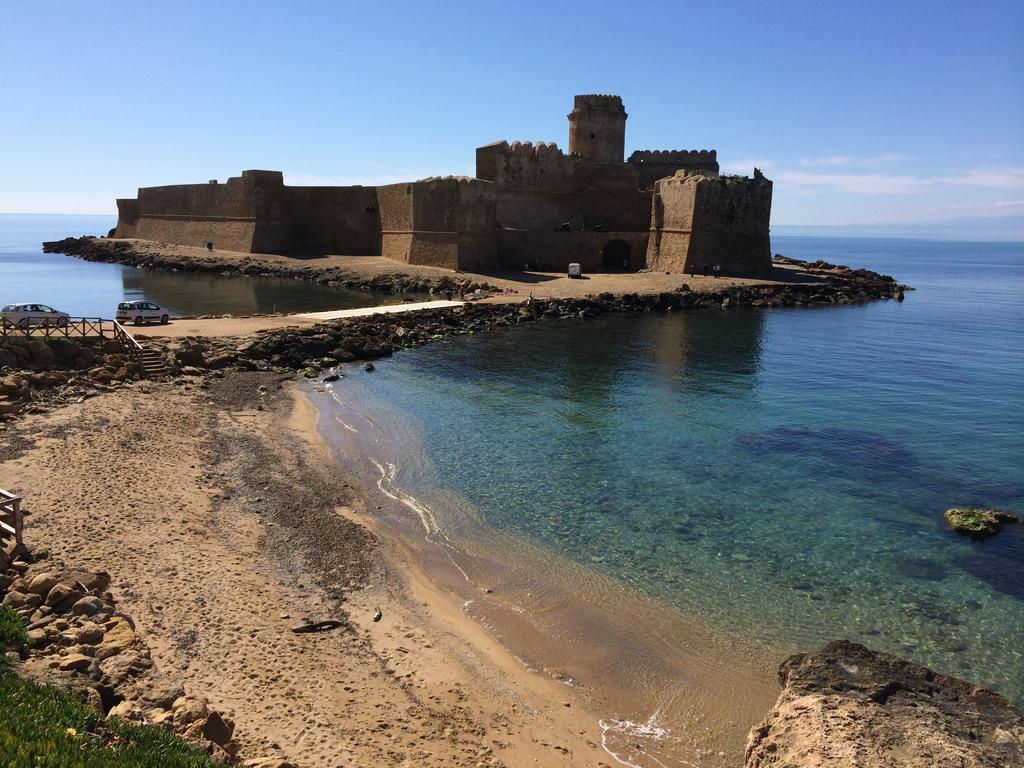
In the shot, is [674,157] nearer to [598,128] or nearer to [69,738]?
[598,128]

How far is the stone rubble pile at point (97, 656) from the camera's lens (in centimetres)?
570

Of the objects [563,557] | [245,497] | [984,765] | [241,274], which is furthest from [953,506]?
[241,274]

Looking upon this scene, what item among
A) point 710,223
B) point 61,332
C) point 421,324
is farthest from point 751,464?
point 710,223

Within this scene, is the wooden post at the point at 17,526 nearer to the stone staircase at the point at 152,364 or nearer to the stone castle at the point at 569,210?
the stone staircase at the point at 152,364

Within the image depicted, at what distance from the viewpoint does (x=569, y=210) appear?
43406 mm

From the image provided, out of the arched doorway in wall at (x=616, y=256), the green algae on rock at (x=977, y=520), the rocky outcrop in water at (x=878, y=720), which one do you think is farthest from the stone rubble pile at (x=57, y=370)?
the arched doorway in wall at (x=616, y=256)

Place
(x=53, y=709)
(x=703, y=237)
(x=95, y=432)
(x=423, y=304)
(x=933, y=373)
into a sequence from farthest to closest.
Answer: (x=703, y=237), (x=423, y=304), (x=933, y=373), (x=95, y=432), (x=53, y=709)

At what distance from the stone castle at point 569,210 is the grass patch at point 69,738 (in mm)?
35589

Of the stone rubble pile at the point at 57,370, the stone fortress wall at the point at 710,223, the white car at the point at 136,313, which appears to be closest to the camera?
the stone rubble pile at the point at 57,370

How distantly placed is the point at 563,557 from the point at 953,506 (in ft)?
23.4

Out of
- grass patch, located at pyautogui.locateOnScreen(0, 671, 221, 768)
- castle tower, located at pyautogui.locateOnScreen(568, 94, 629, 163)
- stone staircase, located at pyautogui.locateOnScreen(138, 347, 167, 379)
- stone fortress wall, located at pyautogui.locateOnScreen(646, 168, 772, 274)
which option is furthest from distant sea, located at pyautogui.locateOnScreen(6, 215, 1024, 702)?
castle tower, located at pyautogui.locateOnScreen(568, 94, 629, 163)

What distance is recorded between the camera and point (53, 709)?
502 centimetres

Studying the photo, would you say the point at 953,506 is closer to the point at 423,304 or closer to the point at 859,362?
the point at 859,362

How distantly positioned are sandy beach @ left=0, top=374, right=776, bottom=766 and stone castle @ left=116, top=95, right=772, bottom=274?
27283 mm
